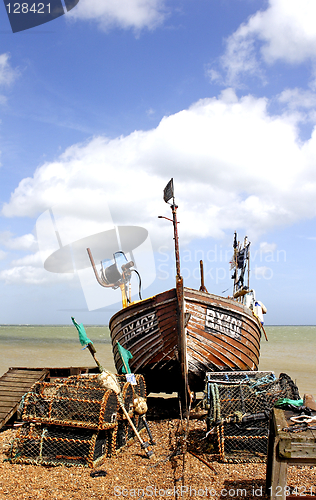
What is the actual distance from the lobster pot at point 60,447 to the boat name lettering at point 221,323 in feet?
11.6

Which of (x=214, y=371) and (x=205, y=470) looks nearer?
(x=205, y=470)

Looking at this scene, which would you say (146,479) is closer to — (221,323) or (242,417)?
(242,417)

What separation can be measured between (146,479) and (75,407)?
1.55m

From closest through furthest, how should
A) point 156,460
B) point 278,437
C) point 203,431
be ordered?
1. point 278,437
2. point 156,460
3. point 203,431

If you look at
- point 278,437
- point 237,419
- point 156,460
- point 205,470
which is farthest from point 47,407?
point 278,437

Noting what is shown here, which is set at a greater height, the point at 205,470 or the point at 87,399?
the point at 87,399

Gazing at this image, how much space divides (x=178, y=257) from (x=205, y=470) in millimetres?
4158

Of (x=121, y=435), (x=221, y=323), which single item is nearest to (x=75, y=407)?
(x=121, y=435)

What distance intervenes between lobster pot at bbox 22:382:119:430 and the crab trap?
1.69 m

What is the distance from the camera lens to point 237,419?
19.5 ft

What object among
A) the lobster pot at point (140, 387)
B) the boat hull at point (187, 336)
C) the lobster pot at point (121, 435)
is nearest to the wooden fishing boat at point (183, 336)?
the boat hull at point (187, 336)

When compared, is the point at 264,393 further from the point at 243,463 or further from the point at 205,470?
the point at 205,470

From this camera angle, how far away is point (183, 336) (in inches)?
325

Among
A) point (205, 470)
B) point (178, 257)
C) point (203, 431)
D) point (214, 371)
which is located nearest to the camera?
point (205, 470)
